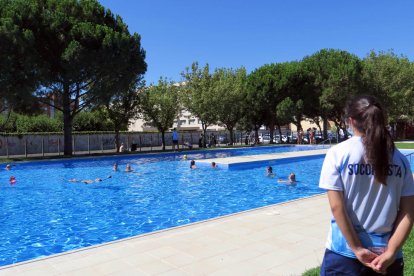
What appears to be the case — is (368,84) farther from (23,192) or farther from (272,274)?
(272,274)

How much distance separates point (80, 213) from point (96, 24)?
19.0 m

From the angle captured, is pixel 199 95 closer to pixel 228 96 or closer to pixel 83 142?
pixel 228 96

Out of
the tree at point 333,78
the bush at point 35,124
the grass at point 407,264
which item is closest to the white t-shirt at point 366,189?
the grass at point 407,264

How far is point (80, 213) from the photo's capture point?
1055cm

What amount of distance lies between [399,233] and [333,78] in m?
38.2

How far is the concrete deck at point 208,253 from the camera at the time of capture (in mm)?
4695

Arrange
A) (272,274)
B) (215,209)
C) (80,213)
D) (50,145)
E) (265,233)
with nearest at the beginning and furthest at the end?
(272,274) < (265,233) < (80,213) < (215,209) < (50,145)

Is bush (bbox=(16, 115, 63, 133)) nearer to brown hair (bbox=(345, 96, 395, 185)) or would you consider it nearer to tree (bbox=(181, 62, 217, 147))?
tree (bbox=(181, 62, 217, 147))

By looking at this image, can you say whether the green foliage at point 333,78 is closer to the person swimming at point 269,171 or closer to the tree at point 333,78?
Result: the tree at point 333,78

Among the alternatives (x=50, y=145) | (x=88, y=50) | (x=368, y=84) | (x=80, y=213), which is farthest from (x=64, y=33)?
(x=368, y=84)

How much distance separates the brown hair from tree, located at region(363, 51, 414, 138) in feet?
131

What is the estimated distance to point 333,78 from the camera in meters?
37.9

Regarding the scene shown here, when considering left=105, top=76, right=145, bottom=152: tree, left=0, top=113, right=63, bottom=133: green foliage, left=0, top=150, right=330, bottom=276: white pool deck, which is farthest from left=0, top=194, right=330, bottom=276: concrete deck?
left=0, top=113, right=63, bottom=133: green foliage

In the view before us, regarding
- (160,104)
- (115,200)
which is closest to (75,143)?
(160,104)
